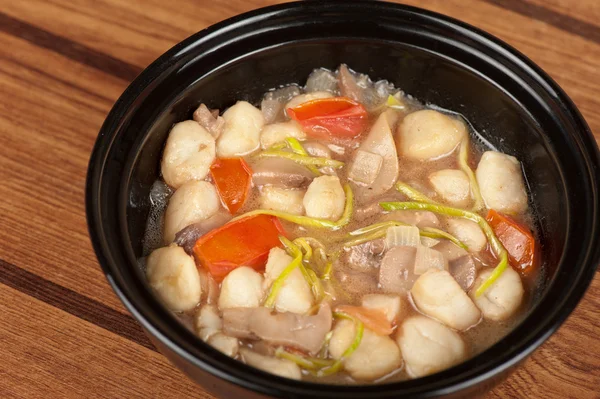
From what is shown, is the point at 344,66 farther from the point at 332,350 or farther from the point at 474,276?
the point at 332,350

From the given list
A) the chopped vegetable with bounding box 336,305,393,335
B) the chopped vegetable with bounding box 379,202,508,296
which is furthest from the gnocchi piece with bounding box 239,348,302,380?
the chopped vegetable with bounding box 379,202,508,296

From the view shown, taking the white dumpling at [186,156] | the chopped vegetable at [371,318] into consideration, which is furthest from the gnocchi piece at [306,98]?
the chopped vegetable at [371,318]

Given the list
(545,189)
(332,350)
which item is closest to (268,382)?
(332,350)

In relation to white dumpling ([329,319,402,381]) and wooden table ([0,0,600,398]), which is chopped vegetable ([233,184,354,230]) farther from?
wooden table ([0,0,600,398])

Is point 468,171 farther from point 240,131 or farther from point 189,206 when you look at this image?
point 189,206

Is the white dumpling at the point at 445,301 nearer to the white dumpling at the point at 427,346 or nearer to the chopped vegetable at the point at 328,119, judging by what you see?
the white dumpling at the point at 427,346

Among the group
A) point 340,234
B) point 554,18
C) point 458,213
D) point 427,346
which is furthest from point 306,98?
point 554,18
